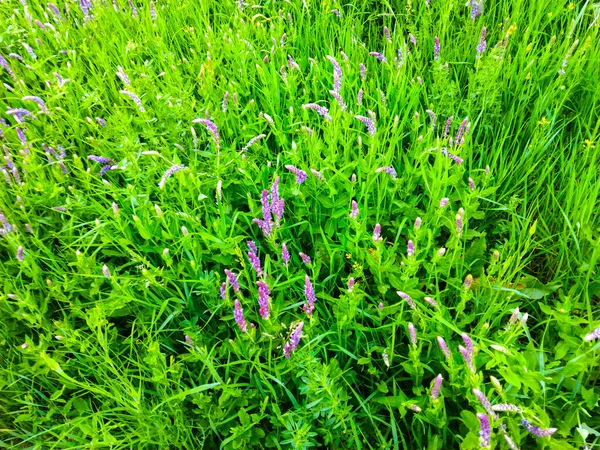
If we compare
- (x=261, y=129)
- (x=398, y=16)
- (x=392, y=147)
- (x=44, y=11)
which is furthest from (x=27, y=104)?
(x=398, y=16)

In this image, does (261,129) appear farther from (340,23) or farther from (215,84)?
(340,23)

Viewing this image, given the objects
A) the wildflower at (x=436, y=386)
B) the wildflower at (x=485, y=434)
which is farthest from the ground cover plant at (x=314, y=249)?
the wildflower at (x=436, y=386)

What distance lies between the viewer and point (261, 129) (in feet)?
9.31

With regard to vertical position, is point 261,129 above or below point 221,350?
above

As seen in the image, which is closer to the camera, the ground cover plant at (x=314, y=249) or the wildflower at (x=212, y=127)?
the ground cover plant at (x=314, y=249)

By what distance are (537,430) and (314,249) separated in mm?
1261

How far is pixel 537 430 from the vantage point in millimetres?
1465

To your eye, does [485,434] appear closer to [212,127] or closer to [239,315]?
[239,315]

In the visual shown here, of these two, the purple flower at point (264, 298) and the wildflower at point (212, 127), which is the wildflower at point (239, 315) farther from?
the wildflower at point (212, 127)

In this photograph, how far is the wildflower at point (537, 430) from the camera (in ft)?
4.62

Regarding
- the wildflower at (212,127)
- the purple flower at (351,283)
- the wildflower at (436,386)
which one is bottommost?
the wildflower at (436,386)

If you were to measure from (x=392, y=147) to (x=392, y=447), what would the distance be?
1490 mm

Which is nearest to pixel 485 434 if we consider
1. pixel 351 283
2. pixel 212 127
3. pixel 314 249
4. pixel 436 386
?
pixel 436 386

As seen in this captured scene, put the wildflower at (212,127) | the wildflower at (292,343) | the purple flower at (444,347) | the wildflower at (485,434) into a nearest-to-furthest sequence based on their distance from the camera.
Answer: the wildflower at (485,434) < the purple flower at (444,347) < the wildflower at (292,343) < the wildflower at (212,127)
